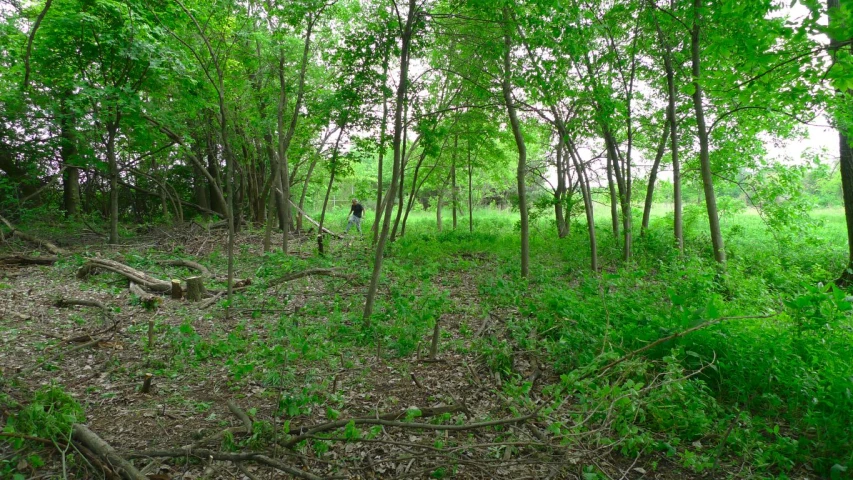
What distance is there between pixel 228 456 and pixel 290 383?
3.79 feet

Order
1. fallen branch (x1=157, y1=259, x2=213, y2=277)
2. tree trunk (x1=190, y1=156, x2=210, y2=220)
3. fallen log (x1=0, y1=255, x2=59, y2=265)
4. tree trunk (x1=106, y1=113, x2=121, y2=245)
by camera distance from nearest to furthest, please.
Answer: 1. fallen log (x1=0, y1=255, x2=59, y2=265)
2. fallen branch (x1=157, y1=259, x2=213, y2=277)
3. tree trunk (x1=106, y1=113, x2=121, y2=245)
4. tree trunk (x1=190, y1=156, x2=210, y2=220)

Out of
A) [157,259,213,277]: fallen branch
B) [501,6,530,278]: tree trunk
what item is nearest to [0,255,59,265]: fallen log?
[157,259,213,277]: fallen branch

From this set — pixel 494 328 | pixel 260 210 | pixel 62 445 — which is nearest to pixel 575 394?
pixel 494 328

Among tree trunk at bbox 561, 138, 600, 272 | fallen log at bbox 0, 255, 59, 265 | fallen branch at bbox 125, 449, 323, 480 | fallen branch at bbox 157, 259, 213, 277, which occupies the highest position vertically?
tree trunk at bbox 561, 138, 600, 272

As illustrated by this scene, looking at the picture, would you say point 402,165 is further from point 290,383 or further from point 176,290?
point 290,383

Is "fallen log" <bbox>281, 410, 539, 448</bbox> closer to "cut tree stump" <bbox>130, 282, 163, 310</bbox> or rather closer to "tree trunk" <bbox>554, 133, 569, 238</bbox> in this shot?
"cut tree stump" <bbox>130, 282, 163, 310</bbox>

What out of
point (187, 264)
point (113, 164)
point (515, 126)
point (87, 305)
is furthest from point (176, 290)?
point (515, 126)

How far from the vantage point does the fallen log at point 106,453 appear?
2.48 metres

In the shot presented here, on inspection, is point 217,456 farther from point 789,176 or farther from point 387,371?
point 789,176

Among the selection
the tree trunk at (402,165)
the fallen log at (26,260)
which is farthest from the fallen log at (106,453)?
the fallen log at (26,260)

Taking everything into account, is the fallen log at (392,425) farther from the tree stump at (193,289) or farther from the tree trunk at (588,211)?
the tree trunk at (588,211)

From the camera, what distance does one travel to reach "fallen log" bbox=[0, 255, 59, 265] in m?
8.02

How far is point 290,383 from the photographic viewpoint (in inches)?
153

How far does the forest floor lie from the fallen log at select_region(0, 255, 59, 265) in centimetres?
25
